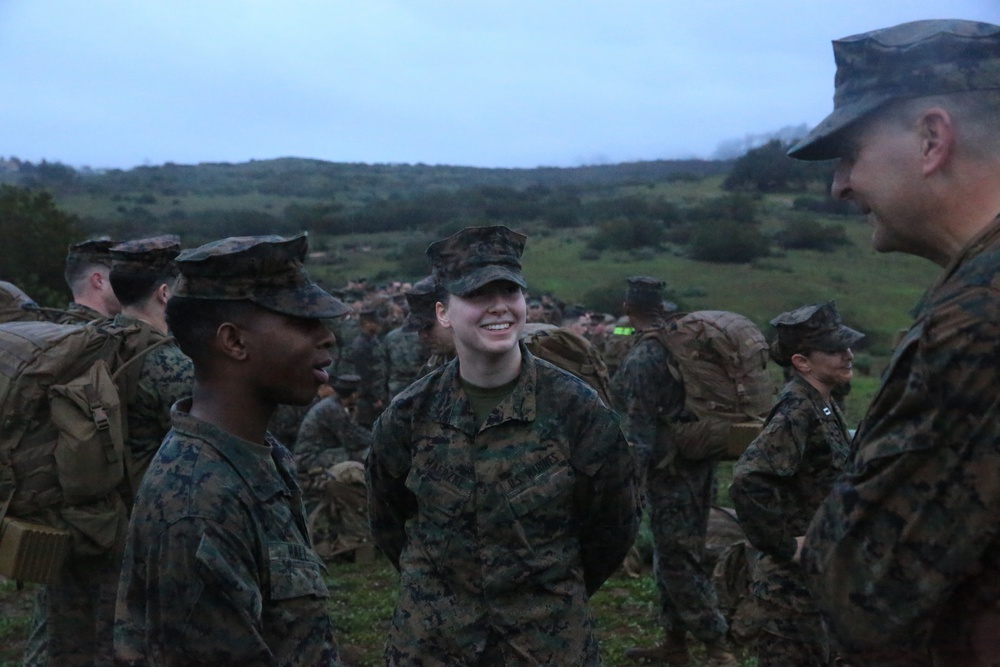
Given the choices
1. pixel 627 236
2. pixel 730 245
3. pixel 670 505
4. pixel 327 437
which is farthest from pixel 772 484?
pixel 627 236

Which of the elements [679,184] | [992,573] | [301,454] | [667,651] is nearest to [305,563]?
[992,573]

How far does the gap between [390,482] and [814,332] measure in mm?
2301

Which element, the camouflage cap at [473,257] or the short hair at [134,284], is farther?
the short hair at [134,284]

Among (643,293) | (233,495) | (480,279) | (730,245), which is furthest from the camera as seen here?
(730,245)

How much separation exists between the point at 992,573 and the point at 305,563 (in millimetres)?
1679

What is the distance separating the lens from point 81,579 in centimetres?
505

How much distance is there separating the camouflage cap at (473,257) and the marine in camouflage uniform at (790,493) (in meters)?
1.59

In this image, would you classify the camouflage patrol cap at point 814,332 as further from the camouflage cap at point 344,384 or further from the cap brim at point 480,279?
the camouflage cap at point 344,384

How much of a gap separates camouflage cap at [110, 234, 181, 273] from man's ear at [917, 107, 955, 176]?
3941 mm

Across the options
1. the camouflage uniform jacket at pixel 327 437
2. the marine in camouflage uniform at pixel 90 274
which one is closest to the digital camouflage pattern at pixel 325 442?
the camouflage uniform jacket at pixel 327 437

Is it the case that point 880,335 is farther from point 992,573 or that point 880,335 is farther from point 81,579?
point 992,573

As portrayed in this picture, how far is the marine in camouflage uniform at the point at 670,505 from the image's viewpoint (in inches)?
268

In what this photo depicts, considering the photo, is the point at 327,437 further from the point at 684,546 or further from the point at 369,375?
the point at 684,546

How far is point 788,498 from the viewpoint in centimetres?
486
